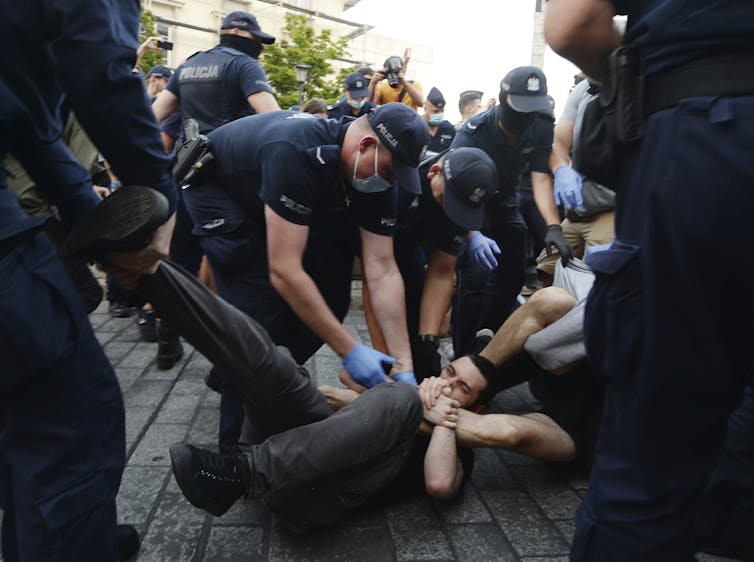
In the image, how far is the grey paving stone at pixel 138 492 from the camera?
6.56ft

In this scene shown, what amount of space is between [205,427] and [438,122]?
209 inches

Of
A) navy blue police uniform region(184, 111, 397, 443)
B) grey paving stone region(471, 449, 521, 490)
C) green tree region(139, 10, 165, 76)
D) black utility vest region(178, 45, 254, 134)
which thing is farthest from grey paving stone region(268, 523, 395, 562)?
green tree region(139, 10, 165, 76)

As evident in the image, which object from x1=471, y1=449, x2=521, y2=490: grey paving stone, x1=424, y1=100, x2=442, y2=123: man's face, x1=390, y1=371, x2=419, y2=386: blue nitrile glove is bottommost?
x1=471, y1=449, x2=521, y2=490: grey paving stone

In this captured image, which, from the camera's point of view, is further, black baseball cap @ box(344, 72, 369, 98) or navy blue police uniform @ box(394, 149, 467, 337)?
black baseball cap @ box(344, 72, 369, 98)

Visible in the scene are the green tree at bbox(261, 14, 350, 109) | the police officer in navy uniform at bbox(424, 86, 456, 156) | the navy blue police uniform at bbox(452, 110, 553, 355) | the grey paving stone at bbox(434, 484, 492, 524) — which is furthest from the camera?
the green tree at bbox(261, 14, 350, 109)

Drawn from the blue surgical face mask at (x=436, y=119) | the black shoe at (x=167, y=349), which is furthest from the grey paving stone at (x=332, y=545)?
the blue surgical face mask at (x=436, y=119)

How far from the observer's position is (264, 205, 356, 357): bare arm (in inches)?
84.4

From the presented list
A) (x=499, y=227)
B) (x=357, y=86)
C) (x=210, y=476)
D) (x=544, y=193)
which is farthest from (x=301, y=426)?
(x=357, y=86)

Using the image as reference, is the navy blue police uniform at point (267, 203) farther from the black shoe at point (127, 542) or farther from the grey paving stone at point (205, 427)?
the black shoe at point (127, 542)

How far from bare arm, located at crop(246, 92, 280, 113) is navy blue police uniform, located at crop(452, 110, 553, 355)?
1.19 m

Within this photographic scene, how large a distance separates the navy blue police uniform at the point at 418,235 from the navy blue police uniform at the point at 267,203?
43 centimetres

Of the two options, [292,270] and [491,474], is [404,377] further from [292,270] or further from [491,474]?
[292,270]

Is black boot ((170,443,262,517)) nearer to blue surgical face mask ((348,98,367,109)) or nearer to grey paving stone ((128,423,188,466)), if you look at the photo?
grey paving stone ((128,423,188,466))

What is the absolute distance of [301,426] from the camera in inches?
76.4
